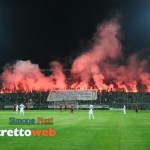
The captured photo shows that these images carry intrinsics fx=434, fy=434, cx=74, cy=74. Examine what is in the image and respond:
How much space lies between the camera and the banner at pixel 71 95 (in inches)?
4624

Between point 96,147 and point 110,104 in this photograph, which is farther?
point 110,104

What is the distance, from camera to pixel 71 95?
392 feet

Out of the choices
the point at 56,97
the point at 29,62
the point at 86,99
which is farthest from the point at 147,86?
the point at 29,62

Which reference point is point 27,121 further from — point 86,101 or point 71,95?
point 71,95

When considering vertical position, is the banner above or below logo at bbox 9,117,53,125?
above

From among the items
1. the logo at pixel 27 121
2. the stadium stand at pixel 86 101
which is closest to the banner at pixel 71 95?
the stadium stand at pixel 86 101

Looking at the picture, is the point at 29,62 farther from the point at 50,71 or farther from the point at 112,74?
the point at 112,74

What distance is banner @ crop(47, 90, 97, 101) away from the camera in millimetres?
117438

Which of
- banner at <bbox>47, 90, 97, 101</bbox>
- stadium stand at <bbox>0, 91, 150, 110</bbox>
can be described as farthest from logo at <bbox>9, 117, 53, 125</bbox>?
banner at <bbox>47, 90, 97, 101</bbox>

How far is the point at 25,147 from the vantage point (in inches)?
913

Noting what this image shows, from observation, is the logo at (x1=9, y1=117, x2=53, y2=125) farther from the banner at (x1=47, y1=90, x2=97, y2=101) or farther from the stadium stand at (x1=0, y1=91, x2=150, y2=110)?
the banner at (x1=47, y1=90, x2=97, y2=101)

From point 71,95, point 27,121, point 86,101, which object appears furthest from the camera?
point 71,95

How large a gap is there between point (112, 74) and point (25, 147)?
326ft

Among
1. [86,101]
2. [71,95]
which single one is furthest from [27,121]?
[71,95]
